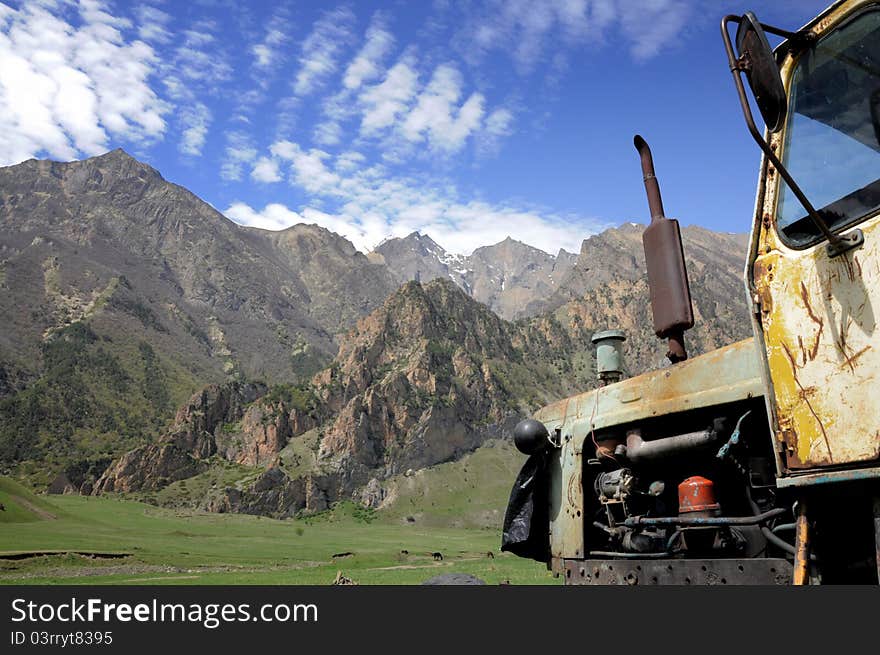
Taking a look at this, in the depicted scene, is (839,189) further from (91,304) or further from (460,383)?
(91,304)

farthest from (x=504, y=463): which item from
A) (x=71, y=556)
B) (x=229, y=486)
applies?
(x=71, y=556)

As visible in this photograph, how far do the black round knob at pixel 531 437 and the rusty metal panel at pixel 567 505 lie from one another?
0.24 metres

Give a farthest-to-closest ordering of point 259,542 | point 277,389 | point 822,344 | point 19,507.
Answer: point 277,389, point 259,542, point 19,507, point 822,344

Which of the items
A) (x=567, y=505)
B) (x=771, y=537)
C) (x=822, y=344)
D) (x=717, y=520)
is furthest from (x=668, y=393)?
(x=822, y=344)

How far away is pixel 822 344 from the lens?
10.7ft

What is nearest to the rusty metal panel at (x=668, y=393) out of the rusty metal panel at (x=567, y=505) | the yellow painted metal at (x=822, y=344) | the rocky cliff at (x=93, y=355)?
the rusty metal panel at (x=567, y=505)

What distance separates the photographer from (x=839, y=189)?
346cm

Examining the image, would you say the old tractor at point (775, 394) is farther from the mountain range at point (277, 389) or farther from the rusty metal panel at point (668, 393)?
the mountain range at point (277, 389)

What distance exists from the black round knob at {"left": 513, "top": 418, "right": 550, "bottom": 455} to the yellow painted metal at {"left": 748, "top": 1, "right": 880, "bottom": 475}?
233cm

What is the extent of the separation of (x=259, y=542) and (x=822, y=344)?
56106mm

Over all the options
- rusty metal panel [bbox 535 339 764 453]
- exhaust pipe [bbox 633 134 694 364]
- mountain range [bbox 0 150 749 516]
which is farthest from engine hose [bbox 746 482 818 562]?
mountain range [bbox 0 150 749 516]

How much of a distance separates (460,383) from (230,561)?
7809 cm

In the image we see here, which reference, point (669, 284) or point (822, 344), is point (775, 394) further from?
point (669, 284)
